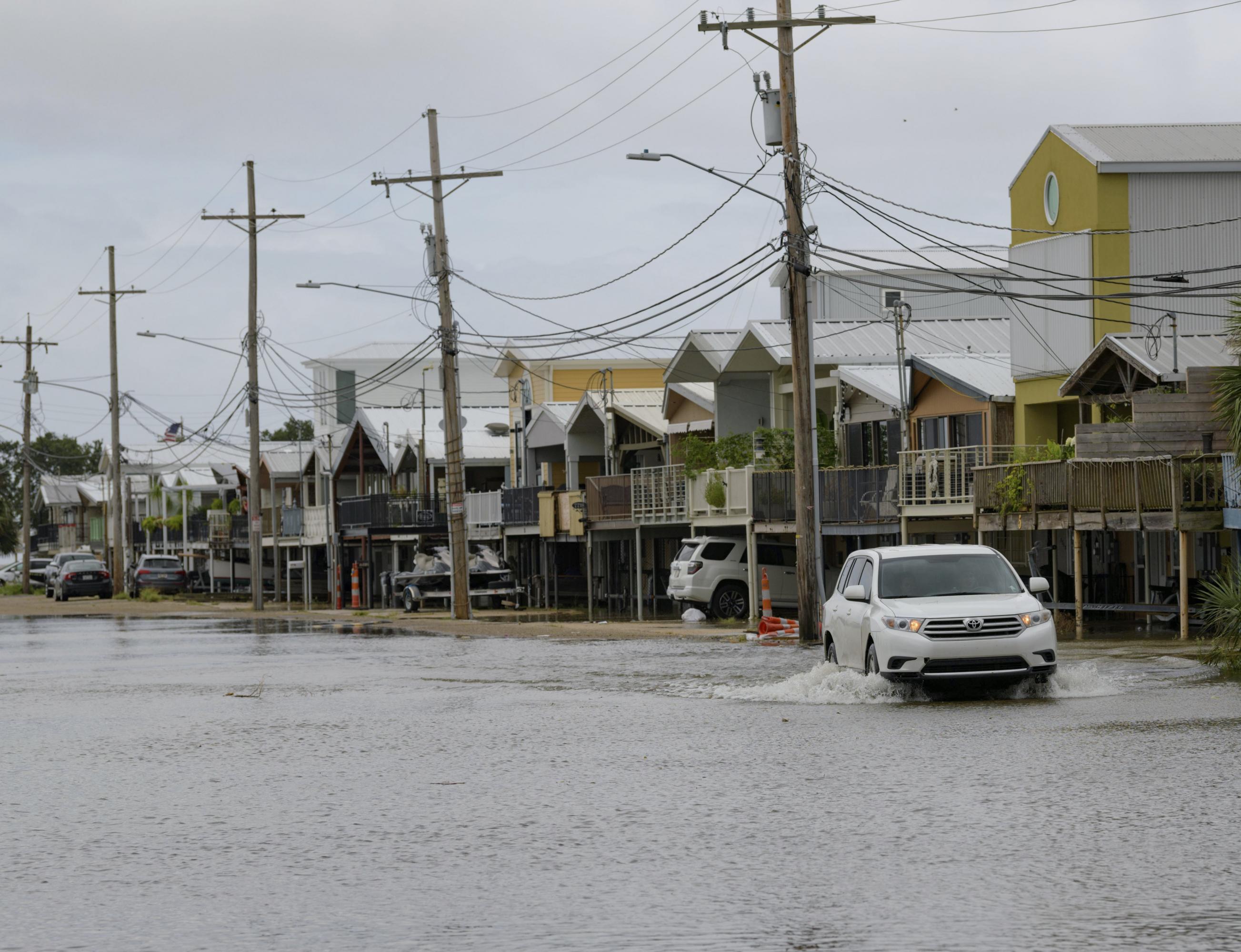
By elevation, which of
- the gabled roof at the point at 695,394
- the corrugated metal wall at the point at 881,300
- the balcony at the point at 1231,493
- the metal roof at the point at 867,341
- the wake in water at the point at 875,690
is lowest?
the wake in water at the point at 875,690

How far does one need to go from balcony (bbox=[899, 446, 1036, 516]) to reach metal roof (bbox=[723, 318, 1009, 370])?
6.69 m

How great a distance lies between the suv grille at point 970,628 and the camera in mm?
17016

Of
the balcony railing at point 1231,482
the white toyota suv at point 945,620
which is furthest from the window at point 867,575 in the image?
the balcony railing at point 1231,482

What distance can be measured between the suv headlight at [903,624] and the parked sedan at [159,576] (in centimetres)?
5957

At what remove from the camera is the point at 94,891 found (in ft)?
27.5

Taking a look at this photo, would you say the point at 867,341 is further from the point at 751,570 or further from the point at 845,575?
the point at 845,575

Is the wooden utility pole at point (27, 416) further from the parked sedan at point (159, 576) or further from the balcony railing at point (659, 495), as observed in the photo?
the balcony railing at point (659, 495)

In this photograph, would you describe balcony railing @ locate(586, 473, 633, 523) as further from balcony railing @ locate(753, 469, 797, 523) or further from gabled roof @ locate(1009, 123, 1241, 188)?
gabled roof @ locate(1009, 123, 1241, 188)

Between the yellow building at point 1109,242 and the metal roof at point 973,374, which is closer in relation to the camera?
the yellow building at point 1109,242

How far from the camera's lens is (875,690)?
1783cm

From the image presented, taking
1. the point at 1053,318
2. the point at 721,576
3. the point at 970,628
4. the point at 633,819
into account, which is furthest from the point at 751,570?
the point at 633,819

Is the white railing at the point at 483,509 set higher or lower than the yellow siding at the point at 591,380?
lower

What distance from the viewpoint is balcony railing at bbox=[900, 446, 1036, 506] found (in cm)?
3594

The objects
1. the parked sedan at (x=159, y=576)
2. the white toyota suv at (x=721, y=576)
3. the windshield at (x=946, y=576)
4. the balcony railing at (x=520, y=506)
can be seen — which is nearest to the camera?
the windshield at (x=946, y=576)
